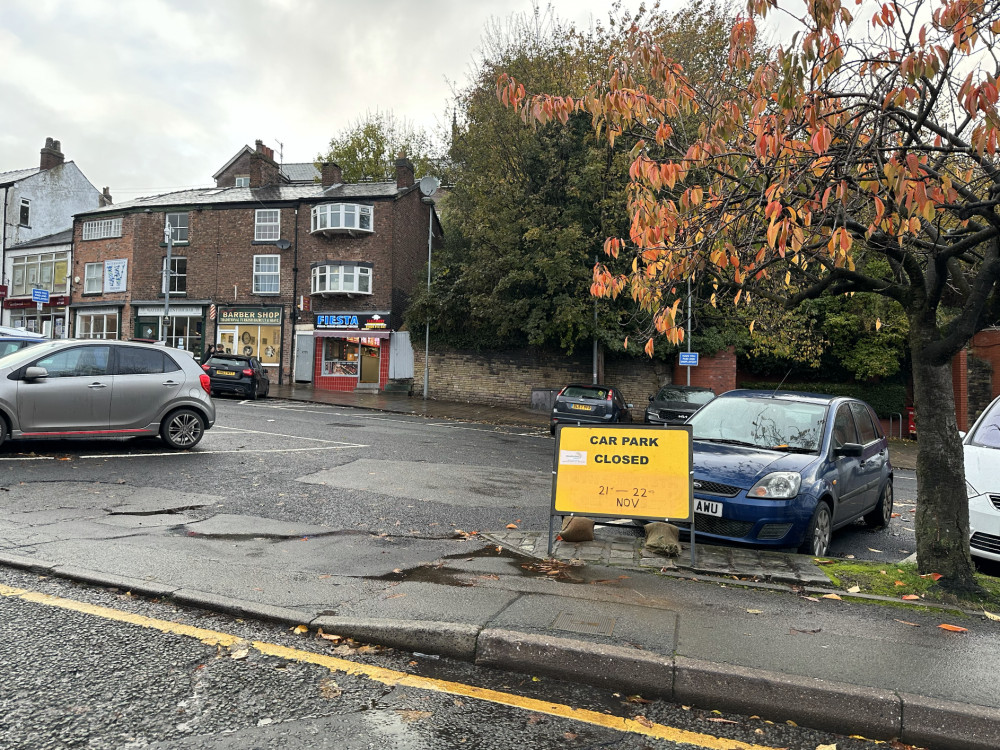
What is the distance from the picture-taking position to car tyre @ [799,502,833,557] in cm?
606

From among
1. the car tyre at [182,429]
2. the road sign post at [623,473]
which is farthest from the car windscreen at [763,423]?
the car tyre at [182,429]

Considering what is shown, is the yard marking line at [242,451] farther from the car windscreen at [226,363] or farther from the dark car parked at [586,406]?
the car windscreen at [226,363]

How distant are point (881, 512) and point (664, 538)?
4.05 metres

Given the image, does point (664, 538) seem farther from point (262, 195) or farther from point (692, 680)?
point (262, 195)

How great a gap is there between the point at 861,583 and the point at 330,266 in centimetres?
3033

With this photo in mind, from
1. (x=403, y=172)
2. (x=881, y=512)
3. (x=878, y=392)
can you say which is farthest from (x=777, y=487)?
(x=403, y=172)

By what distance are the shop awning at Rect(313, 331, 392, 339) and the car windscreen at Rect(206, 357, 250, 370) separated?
8.92m

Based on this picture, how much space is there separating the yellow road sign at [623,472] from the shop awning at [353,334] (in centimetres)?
2673

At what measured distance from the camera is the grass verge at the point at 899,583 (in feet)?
15.8

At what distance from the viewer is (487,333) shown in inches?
1113

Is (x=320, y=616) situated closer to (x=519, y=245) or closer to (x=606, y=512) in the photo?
(x=606, y=512)

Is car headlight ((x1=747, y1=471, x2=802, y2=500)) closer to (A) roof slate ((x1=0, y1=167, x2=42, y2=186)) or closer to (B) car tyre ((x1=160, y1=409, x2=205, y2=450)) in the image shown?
(B) car tyre ((x1=160, y1=409, x2=205, y2=450))

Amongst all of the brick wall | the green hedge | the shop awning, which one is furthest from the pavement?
the shop awning

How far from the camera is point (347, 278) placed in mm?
32250
